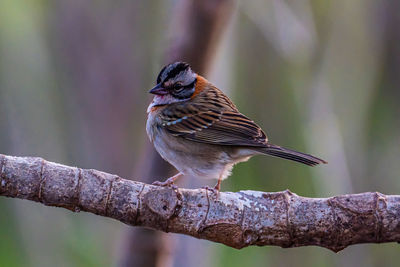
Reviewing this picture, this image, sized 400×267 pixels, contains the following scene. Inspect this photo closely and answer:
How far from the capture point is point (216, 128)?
172 inches

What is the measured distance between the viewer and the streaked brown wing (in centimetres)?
415

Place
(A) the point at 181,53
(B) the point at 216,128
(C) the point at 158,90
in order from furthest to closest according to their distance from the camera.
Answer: (A) the point at 181,53 → (C) the point at 158,90 → (B) the point at 216,128

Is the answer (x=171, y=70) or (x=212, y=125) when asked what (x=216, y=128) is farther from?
(x=171, y=70)

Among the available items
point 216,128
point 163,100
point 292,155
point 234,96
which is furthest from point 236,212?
point 234,96

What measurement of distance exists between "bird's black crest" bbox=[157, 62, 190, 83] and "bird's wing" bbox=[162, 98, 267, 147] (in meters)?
0.25

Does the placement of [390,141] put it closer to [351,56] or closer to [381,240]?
[351,56]

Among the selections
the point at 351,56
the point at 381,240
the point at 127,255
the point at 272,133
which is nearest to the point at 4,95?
the point at 127,255

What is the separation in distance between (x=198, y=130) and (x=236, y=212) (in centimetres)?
126

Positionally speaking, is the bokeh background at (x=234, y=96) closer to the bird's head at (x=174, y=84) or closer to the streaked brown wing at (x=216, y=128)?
the bird's head at (x=174, y=84)

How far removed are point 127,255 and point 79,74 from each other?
351 cm

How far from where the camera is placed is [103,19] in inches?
295

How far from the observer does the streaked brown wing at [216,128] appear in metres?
4.15

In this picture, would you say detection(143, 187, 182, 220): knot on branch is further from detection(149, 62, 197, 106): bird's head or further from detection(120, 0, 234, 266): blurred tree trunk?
detection(120, 0, 234, 266): blurred tree trunk

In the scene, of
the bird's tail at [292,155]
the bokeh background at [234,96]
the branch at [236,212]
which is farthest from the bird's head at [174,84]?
the branch at [236,212]
